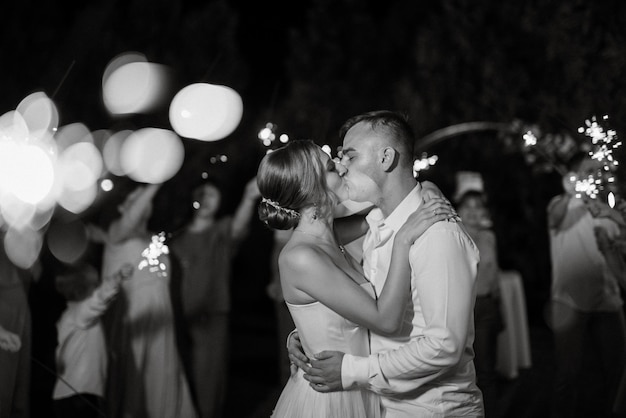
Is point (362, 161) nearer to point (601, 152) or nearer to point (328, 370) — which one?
point (328, 370)

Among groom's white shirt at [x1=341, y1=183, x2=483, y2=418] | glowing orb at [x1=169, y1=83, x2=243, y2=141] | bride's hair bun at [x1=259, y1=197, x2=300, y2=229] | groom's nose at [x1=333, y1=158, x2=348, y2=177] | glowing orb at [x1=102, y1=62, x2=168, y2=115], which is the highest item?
glowing orb at [x1=102, y1=62, x2=168, y2=115]

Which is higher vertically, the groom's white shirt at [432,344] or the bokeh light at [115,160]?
the bokeh light at [115,160]

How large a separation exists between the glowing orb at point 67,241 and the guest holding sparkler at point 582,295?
3141 millimetres

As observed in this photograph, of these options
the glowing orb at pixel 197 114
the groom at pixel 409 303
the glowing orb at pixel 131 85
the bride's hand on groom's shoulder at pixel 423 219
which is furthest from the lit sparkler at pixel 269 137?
the glowing orb at pixel 131 85

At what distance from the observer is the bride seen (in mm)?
2727

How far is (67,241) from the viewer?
496 cm

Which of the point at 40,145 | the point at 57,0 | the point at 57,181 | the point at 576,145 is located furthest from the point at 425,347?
the point at 57,0

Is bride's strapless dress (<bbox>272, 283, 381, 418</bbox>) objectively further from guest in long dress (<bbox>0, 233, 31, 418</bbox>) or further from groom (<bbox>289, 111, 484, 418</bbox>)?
guest in long dress (<bbox>0, 233, 31, 418</bbox>)

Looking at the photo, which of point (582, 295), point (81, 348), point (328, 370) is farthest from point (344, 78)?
point (328, 370)

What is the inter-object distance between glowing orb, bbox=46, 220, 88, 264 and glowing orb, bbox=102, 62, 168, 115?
→ 15.3ft

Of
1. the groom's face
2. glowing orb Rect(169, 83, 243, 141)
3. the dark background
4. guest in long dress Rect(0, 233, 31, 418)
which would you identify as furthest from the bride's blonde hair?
glowing orb Rect(169, 83, 243, 141)

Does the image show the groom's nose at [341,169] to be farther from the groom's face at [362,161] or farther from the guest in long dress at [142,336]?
the guest in long dress at [142,336]

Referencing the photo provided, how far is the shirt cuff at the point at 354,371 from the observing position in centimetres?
264

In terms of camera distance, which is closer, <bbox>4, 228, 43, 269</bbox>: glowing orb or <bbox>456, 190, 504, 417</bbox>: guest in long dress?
<bbox>4, 228, 43, 269</bbox>: glowing orb
